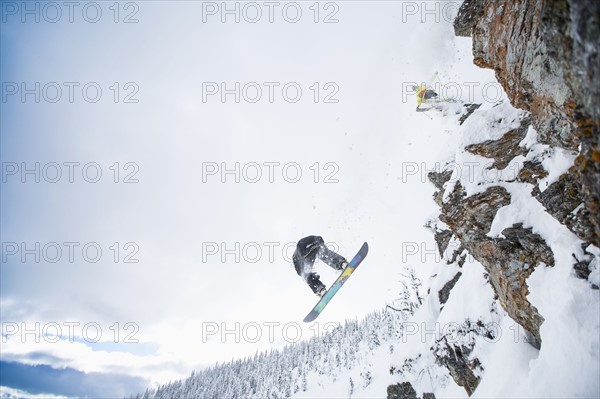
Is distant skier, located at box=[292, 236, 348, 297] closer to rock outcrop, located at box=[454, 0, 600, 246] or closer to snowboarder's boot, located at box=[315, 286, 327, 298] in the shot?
snowboarder's boot, located at box=[315, 286, 327, 298]

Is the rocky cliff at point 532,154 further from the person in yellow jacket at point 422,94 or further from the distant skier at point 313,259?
the person in yellow jacket at point 422,94

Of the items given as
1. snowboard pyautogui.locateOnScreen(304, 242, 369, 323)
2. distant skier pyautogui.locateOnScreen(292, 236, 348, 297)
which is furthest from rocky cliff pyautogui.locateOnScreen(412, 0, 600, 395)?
distant skier pyautogui.locateOnScreen(292, 236, 348, 297)

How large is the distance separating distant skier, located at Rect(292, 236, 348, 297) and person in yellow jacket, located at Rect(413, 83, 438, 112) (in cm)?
1292

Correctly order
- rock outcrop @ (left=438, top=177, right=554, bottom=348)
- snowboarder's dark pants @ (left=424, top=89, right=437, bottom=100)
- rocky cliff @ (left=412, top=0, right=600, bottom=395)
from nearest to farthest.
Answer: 1. rocky cliff @ (left=412, top=0, right=600, bottom=395)
2. rock outcrop @ (left=438, top=177, right=554, bottom=348)
3. snowboarder's dark pants @ (left=424, top=89, right=437, bottom=100)

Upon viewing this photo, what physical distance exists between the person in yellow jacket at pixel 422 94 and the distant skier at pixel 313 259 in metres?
12.9

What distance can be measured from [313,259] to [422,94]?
14394 millimetres

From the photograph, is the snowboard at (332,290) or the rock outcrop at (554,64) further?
the snowboard at (332,290)

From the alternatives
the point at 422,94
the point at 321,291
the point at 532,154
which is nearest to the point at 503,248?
the point at 532,154

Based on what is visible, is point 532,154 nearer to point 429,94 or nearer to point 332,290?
point 332,290

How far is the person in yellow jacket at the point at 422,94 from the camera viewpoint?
18.5 metres

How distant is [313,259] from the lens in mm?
10938

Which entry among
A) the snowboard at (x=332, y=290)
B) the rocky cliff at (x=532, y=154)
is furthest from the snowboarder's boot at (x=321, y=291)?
the rocky cliff at (x=532, y=154)

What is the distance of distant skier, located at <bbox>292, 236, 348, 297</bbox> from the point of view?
10.7 metres

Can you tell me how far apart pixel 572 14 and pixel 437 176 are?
34.3 ft
